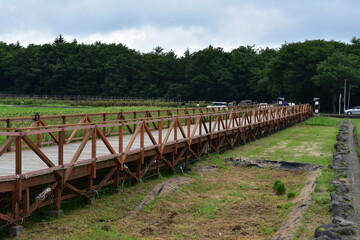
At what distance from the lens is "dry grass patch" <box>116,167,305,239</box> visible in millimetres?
7645

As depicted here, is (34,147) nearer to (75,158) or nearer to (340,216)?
(75,158)

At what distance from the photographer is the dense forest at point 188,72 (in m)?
61.2

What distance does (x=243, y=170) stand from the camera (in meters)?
13.8

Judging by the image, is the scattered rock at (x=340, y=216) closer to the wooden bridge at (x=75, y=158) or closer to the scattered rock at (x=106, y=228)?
the scattered rock at (x=106, y=228)

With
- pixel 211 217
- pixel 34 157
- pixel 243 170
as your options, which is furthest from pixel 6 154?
pixel 243 170

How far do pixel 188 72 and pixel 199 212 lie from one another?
75.3 meters

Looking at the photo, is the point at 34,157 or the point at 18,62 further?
the point at 18,62

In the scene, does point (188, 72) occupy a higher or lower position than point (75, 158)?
higher

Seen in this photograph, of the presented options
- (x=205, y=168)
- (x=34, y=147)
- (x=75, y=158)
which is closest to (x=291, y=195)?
(x=205, y=168)

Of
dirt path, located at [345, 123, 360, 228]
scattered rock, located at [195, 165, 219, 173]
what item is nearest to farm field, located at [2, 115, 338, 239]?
scattered rock, located at [195, 165, 219, 173]

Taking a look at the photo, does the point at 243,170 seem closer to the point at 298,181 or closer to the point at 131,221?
the point at 298,181

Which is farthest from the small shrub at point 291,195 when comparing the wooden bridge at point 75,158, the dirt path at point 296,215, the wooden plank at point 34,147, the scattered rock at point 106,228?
the wooden plank at point 34,147

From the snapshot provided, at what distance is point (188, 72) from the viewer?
83312 millimetres

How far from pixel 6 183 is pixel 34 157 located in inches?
95.9
